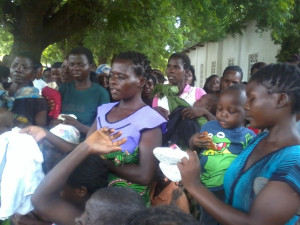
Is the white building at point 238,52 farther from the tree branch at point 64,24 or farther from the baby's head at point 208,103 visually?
the baby's head at point 208,103

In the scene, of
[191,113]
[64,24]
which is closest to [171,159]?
[191,113]

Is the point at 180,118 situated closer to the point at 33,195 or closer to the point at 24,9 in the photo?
the point at 33,195

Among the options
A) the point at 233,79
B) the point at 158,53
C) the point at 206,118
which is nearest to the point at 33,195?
the point at 206,118

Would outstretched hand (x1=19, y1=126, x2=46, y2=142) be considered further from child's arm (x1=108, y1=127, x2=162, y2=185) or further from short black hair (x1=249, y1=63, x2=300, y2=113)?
short black hair (x1=249, y1=63, x2=300, y2=113)

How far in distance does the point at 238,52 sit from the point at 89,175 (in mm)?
14245

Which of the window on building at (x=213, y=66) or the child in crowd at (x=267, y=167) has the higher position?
the window on building at (x=213, y=66)

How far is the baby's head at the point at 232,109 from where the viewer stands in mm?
2420

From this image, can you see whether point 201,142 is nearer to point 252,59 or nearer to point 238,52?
point 252,59

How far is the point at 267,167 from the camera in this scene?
1.41 m

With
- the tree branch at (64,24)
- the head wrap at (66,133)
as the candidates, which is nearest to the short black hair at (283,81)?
the head wrap at (66,133)

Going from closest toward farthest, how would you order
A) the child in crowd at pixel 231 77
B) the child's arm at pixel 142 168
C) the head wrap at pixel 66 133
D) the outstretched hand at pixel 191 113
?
the child's arm at pixel 142 168
the head wrap at pixel 66 133
the outstretched hand at pixel 191 113
the child in crowd at pixel 231 77

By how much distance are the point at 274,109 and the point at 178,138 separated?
145 centimetres

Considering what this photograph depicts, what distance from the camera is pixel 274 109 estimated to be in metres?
1.45

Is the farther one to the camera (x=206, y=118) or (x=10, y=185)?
(x=206, y=118)
